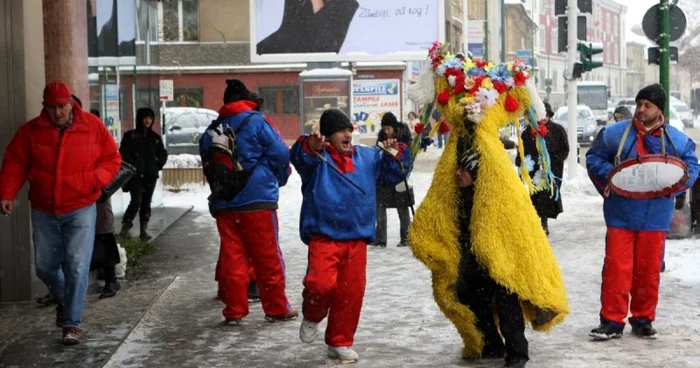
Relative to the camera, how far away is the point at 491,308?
7691 mm

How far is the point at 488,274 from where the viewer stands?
24.4 ft

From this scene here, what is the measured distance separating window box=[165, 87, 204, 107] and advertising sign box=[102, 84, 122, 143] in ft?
106

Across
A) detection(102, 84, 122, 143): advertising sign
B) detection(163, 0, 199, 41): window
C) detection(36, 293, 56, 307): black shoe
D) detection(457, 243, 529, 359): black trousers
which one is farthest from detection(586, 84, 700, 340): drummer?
Answer: detection(163, 0, 199, 41): window

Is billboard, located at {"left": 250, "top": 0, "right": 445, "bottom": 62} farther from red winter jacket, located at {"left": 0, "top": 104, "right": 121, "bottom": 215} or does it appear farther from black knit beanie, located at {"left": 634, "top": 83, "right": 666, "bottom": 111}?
red winter jacket, located at {"left": 0, "top": 104, "right": 121, "bottom": 215}

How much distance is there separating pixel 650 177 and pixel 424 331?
187cm

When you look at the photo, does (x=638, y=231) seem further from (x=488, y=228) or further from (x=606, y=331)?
(x=488, y=228)

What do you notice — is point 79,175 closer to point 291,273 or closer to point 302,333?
point 302,333

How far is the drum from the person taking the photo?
8477 mm

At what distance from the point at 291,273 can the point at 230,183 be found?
361cm

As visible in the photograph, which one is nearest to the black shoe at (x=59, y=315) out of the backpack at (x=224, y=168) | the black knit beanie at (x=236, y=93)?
the backpack at (x=224, y=168)

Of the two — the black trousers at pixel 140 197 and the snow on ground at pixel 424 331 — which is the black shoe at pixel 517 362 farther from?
the black trousers at pixel 140 197

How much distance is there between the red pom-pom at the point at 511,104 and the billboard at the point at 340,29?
51.5ft

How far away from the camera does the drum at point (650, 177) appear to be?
27.8 feet

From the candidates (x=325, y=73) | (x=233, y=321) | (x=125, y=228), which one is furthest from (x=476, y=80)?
(x=325, y=73)
